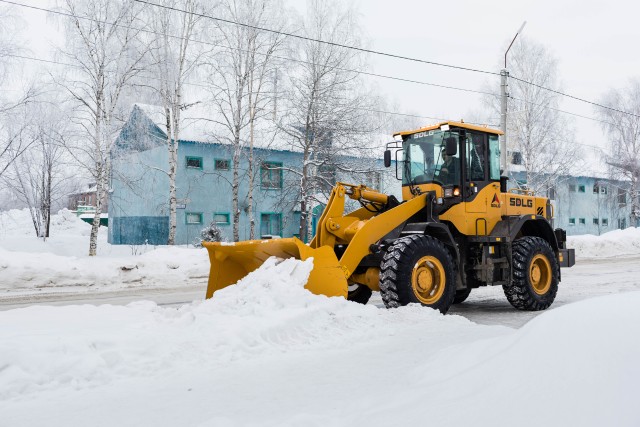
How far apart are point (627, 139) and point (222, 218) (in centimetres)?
2846

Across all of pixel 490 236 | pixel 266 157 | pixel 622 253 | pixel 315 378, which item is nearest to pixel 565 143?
pixel 622 253

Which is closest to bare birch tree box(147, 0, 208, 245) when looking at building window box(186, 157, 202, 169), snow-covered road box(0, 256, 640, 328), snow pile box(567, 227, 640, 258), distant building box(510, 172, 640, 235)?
building window box(186, 157, 202, 169)

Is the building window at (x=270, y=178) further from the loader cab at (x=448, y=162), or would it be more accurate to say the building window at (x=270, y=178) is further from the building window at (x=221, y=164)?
the loader cab at (x=448, y=162)

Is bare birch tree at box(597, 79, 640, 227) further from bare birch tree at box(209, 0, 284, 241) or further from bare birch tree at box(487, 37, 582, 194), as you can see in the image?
bare birch tree at box(209, 0, 284, 241)

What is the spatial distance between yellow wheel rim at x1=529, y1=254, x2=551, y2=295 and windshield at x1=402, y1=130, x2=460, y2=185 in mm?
2015

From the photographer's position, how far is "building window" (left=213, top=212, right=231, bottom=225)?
26688mm

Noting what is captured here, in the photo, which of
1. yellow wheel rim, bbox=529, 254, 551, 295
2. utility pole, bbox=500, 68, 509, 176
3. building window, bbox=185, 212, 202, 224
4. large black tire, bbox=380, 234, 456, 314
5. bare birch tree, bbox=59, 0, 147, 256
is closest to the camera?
large black tire, bbox=380, 234, 456, 314

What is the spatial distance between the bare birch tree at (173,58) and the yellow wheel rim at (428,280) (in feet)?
47.9

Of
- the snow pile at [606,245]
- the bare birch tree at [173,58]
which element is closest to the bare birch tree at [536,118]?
the snow pile at [606,245]

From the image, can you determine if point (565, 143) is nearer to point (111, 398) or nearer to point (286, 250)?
point (286, 250)

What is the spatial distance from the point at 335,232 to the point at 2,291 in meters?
7.51

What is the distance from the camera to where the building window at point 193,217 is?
26.0 m

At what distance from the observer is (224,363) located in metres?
4.74

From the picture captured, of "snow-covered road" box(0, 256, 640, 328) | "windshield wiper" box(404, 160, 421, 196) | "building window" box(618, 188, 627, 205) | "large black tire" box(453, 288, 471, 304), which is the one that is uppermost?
"building window" box(618, 188, 627, 205)
